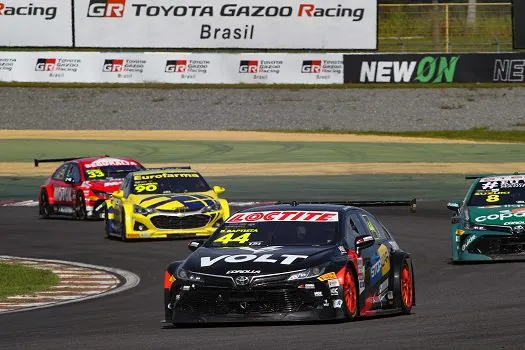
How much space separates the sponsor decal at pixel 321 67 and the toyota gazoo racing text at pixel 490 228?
3283 centimetres

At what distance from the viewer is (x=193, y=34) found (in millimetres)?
58438

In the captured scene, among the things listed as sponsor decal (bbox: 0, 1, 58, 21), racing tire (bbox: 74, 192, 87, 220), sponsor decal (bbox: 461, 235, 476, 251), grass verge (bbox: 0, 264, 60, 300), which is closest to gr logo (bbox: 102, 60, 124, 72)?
sponsor decal (bbox: 0, 1, 58, 21)

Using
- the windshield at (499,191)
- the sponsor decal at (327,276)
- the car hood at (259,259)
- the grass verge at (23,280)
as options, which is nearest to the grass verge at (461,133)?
the windshield at (499,191)

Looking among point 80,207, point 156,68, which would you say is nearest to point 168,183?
point 80,207

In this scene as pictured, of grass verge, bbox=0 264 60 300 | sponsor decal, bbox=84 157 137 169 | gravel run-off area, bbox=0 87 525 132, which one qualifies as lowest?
grass verge, bbox=0 264 60 300

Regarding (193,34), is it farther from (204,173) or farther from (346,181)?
(346,181)

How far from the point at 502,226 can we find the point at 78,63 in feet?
Result: 120

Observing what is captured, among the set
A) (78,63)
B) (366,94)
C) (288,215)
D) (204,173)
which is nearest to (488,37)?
(366,94)

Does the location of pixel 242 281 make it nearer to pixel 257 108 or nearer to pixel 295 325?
pixel 295 325

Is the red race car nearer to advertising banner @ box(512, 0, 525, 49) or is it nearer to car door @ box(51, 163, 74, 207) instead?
car door @ box(51, 163, 74, 207)

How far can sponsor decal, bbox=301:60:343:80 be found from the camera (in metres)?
55.0

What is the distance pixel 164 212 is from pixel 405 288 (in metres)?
11.5

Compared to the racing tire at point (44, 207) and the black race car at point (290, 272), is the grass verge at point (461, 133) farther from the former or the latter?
the black race car at point (290, 272)

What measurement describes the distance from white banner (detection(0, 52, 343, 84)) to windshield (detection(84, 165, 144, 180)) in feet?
77.5
